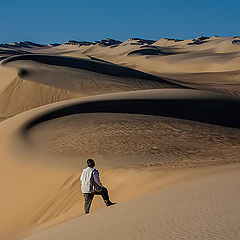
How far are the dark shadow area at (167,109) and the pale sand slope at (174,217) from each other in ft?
34.6

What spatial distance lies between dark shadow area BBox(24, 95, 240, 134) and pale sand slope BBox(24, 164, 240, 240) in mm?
10548

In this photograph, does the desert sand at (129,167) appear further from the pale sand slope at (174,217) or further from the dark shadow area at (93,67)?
the dark shadow area at (93,67)

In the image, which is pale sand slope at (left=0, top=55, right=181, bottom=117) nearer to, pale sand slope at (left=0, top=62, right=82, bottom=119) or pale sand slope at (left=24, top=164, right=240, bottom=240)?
pale sand slope at (left=0, top=62, right=82, bottom=119)

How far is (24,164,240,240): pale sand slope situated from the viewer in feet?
→ 16.0

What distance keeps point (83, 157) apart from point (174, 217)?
6879 mm

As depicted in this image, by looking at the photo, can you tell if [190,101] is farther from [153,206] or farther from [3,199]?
[153,206]

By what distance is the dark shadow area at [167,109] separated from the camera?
1875 cm

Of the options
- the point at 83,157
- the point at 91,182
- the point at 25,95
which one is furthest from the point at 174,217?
the point at 25,95

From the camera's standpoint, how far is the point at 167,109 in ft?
65.9

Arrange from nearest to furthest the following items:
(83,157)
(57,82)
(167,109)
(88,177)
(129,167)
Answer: (88,177) < (129,167) < (83,157) < (167,109) < (57,82)

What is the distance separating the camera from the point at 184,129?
15.9m

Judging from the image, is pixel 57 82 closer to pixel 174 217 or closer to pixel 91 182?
pixel 91 182

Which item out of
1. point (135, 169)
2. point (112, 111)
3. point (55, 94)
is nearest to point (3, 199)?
point (135, 169)

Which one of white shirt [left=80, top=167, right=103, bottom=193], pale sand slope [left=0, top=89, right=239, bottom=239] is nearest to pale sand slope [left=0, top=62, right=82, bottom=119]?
pale sand slope [left=0, top=89, right=239, bottom=239]
